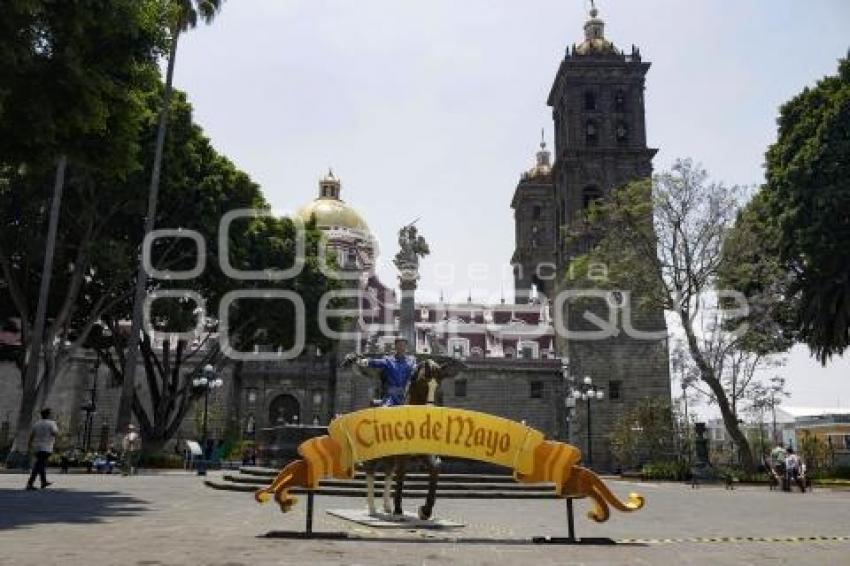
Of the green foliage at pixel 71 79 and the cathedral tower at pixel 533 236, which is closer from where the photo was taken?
the green foliage at pixel 71 79

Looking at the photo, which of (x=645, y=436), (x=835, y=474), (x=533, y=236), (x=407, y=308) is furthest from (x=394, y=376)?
(x=533, y=236)

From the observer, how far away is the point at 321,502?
1162 cm

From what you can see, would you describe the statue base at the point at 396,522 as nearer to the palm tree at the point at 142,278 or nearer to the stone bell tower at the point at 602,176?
the palm tree at the point at 142,278

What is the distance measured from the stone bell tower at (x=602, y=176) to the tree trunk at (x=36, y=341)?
29.4m

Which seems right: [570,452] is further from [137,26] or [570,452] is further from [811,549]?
[137,26]

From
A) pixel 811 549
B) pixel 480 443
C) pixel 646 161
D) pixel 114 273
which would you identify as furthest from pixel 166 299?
pixel 646 161

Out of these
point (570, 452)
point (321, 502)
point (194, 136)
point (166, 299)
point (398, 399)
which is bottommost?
point (321, 502)

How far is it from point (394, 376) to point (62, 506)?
16.3 ft

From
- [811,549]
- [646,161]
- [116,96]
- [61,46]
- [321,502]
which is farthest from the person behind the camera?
[646,161]

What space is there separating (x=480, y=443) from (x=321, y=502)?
5.55m

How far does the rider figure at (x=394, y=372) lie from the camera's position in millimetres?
9062

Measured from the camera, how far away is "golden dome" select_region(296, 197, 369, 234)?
196ft

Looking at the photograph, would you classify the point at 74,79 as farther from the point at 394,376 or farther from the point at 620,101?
the point at 620,101

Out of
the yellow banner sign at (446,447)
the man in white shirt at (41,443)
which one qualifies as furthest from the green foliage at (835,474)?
the man in white shirt at (41,443)
